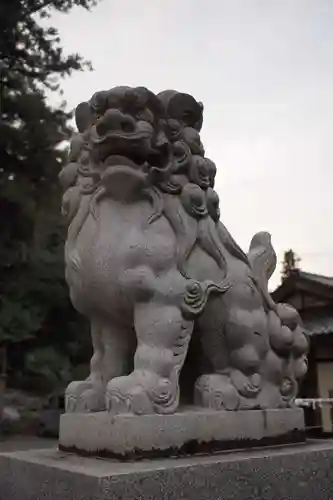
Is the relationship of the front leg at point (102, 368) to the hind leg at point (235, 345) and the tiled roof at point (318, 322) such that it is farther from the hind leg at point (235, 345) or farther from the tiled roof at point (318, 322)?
the tiled roof at point (318, 322)

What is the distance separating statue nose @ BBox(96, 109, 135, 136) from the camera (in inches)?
85.0

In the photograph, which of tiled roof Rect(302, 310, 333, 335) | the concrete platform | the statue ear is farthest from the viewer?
tiled roof Rect(302, 310, 333, 335)

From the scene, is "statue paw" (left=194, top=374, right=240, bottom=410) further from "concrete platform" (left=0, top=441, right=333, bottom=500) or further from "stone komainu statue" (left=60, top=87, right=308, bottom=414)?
"concrete platform" (left=0, top=441, right=333, bottom=500)

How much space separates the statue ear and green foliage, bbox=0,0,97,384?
679 cm

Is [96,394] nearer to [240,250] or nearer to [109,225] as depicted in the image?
[109,225]

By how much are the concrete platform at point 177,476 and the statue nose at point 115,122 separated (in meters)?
1.16

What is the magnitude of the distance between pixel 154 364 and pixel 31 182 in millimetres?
8226


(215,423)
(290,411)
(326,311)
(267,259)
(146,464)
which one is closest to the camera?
(146,464)

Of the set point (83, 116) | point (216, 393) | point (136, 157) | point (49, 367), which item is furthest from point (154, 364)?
point (49, 367)

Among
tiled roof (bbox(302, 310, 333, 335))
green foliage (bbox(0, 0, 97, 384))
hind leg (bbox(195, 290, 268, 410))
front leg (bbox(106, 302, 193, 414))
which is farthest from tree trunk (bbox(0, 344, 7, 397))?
front leg (bbox(106, 302, 193, 414))

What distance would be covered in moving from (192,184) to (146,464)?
1.10 metres

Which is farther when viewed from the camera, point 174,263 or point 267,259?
point 267,259

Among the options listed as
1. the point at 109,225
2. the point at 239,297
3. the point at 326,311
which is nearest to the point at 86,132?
the point at 109,225

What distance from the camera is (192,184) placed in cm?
238
